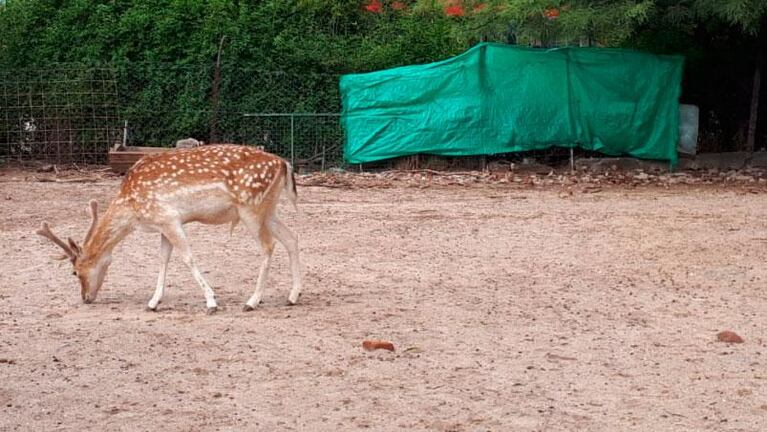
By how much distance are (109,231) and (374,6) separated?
14.4m

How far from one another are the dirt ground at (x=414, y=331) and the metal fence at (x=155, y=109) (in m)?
6.76

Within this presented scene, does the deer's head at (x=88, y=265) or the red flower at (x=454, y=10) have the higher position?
the red flower at (x=454, y=10)

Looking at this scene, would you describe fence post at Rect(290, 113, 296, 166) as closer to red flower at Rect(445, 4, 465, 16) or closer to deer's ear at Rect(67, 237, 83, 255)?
red flower at Rect(445, 4, 465, 16)

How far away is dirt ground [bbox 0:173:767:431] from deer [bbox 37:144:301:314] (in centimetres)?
29

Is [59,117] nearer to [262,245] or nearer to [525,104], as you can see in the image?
[525,104]

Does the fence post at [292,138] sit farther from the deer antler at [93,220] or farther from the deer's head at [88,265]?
the deer's head at [88,265]

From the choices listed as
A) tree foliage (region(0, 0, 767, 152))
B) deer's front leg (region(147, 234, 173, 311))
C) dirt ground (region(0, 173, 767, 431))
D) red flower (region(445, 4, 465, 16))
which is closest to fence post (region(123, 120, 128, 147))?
tree foliage (region(0, 0, 767, 152))

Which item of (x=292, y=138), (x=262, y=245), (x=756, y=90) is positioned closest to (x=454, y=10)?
(x=292, y=138)

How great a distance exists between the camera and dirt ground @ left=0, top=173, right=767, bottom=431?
677 centimetres

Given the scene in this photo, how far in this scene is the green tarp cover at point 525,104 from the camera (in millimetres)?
20109

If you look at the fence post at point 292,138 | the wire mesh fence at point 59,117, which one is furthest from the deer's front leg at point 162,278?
the wire mesh fence at point 59,117

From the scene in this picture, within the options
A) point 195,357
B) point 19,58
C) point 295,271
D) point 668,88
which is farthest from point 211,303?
point 19,58

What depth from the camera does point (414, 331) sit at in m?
8.70

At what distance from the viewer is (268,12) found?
74.3ft
